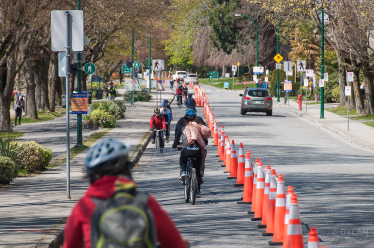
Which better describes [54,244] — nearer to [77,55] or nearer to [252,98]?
[77,55]

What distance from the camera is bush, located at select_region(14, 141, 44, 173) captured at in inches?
519

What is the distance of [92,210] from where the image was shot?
8.82 feet

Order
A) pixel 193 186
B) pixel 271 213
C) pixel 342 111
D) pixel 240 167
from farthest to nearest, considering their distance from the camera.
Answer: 1. pixel 342 111
2. pixel 240 167
3. pixel 193 186
4. pixel 271 213

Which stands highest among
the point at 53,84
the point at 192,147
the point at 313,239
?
the point at 53,84

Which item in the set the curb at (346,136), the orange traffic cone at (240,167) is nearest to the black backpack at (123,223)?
the orange traffic cone at (240,167)

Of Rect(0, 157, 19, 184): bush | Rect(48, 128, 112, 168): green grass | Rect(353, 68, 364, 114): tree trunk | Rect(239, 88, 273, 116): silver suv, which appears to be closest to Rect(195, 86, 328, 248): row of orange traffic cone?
Rect(0, 157, 19, 184): bush

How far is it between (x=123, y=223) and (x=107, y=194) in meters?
0.26

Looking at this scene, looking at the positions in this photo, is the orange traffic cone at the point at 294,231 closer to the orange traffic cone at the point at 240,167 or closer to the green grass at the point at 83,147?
the orange traffic cone at the point at 240,167

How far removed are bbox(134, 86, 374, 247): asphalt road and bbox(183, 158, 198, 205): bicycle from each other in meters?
0.22

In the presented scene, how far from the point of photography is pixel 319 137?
73.2 feet

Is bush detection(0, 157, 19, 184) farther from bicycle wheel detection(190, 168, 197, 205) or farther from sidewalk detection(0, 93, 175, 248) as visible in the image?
bicycle wheel detection(190, 168, 197, 205)

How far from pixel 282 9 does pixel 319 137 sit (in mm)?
13113

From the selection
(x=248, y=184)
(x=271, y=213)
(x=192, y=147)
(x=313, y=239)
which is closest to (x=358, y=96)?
(x=248, y=184)

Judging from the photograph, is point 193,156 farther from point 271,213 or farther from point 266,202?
point 271,213
